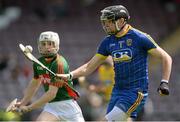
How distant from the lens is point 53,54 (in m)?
9.20

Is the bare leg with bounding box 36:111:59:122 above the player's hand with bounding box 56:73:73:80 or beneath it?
beneath

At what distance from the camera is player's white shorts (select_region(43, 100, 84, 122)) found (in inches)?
364

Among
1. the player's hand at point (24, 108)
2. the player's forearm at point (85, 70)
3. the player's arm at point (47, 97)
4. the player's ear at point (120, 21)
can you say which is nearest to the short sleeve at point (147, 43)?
the player's ear at point (120, 21)

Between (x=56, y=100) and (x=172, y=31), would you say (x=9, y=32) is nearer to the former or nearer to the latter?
(x=172, y=31)

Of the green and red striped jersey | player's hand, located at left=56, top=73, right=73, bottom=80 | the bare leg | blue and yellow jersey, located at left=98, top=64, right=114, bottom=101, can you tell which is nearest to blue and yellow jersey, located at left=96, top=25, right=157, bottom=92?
player's hand, located at left=56, top=73, right=73, bottom=80

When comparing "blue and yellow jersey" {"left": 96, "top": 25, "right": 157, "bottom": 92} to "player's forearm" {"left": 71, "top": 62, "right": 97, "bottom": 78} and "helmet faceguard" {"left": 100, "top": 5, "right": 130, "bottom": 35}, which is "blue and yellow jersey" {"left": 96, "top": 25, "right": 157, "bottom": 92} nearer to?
"helmet faceguard" {"left": 100, "top": 5, "right": 130, "bottom": 35}

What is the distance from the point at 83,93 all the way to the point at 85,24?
6.94m

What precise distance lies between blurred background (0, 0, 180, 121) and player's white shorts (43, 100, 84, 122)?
7.51 m

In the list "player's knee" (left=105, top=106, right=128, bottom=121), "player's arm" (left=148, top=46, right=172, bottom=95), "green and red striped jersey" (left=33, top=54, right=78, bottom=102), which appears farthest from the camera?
"green and red striped jersey" (left=33, top=54, right=78, bottom=102)

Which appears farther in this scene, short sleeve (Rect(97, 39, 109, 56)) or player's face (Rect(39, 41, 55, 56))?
player's face (Rect(39, 41, 55, 56))

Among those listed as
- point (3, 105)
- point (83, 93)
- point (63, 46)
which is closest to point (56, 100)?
point (83, 93)

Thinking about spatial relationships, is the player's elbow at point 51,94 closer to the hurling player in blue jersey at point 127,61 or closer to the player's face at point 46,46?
the hurling player in blue jersey at point 127,61

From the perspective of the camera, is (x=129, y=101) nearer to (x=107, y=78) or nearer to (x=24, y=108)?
(x=24, y=108)

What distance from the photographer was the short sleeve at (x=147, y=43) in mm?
A: 8719
